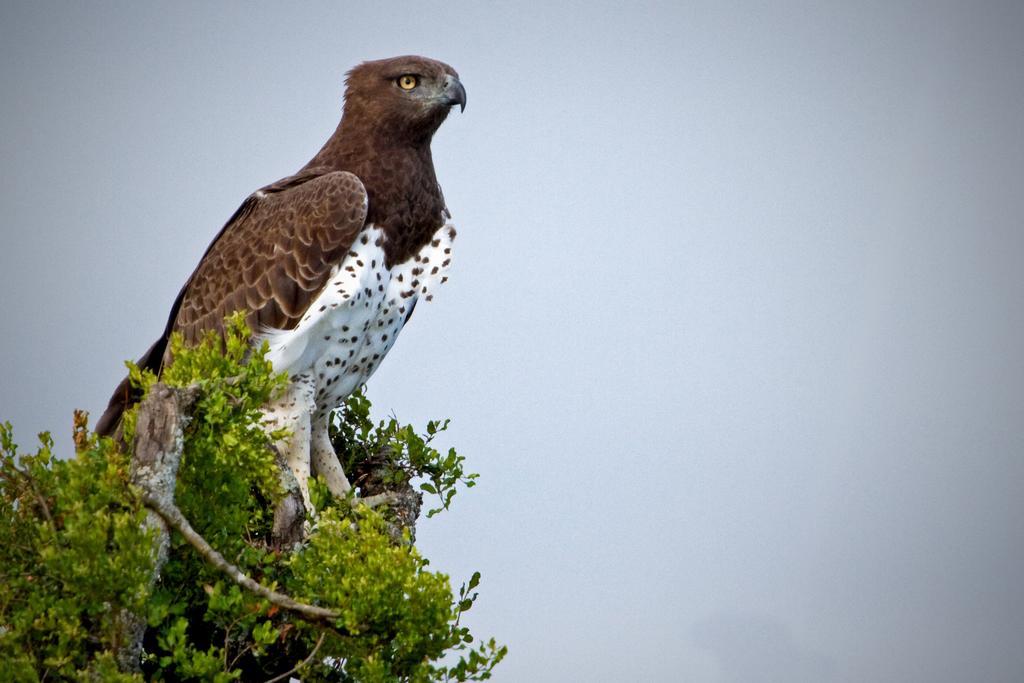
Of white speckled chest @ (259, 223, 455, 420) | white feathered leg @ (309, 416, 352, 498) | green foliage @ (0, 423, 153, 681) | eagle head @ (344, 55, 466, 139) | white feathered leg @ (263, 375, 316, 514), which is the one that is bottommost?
green foliage @ (0, 423, 153, 681)

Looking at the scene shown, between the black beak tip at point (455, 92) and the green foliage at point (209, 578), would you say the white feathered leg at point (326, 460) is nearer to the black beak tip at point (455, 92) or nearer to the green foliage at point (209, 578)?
the green foliage at point (209, 578)

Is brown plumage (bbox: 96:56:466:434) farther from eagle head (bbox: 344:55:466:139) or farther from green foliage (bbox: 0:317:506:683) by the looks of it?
green foliage (bbox: 0:317:506:683)

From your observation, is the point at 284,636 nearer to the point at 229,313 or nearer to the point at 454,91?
the point at 229,313

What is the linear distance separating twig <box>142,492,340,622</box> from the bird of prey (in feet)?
5.87

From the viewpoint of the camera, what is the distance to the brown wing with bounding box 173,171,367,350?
A: 7211 millimetres

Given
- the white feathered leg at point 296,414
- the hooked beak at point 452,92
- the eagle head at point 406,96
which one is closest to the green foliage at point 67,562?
the white feathered leg at point 296,414

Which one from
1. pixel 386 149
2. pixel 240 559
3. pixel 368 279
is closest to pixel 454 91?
pixel 386 149

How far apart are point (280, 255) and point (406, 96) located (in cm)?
135

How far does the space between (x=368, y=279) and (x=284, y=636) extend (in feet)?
7.21

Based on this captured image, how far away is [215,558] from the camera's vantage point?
18.3 ft

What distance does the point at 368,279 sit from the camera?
7297mm

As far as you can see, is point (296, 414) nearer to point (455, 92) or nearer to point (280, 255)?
point (280, 255)

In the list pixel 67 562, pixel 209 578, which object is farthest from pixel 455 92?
pixel 67 562

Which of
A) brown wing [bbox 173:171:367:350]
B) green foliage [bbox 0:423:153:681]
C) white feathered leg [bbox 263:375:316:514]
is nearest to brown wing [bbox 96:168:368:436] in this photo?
brown wing [bbox 173:171:367:350]
